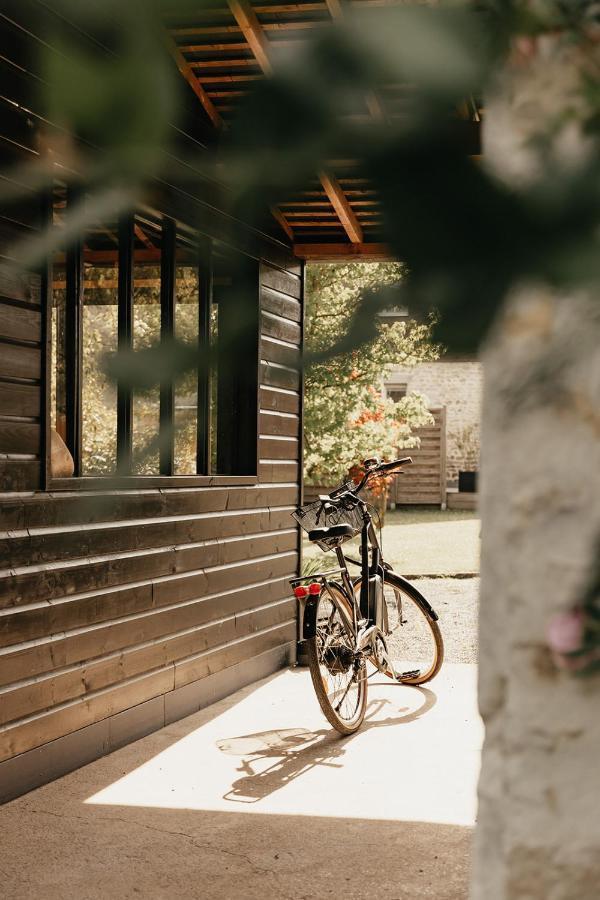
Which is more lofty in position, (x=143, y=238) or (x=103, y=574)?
(x=143, y=238)

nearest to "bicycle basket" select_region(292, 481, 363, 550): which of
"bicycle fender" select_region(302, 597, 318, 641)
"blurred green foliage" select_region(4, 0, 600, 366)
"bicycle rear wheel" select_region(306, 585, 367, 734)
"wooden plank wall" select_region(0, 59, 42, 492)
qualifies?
"bicycle rear wheel" select_region(306, 585, 367, 734)

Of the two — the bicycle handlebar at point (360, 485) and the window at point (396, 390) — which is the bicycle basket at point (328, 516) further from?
the window at point (396, 390)

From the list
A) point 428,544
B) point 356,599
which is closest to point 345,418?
point 428,544

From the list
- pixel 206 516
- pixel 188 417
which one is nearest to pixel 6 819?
pixel 206 516

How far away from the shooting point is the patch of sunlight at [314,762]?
148 inches

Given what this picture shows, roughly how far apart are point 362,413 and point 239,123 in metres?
10.9

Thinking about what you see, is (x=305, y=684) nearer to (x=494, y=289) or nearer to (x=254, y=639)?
(x=254, y=639)

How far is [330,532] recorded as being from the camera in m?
4.72

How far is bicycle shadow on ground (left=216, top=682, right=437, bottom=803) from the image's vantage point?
4.00 meters

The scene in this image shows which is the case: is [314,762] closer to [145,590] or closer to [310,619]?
[310,619]

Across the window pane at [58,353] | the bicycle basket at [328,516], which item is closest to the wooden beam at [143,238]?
the window pane at [58,353]

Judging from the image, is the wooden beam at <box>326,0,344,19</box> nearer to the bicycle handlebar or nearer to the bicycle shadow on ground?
the bicycle shadow on ground

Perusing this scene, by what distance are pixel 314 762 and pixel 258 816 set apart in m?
0.69

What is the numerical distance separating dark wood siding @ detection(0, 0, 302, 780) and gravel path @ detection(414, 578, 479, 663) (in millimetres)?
1545
